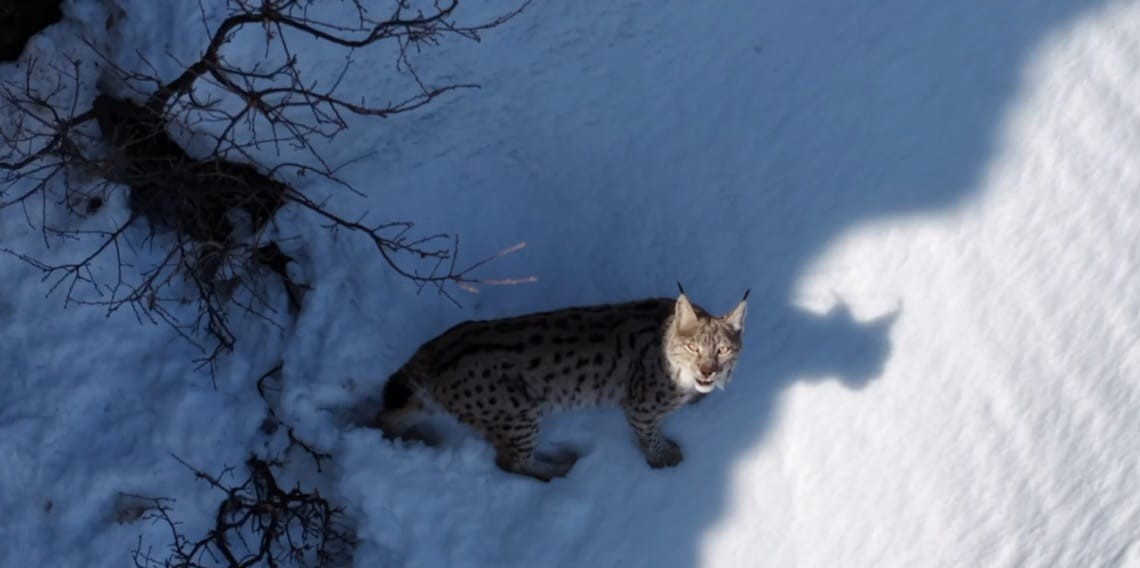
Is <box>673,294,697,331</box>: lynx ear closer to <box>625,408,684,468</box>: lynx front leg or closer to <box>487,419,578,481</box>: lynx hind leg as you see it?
<box>625,408,684,468</box>: lynx front leg

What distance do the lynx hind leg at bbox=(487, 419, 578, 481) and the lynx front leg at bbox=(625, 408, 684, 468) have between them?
17.1 inches

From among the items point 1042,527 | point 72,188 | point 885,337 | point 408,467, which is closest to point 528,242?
point 408,467

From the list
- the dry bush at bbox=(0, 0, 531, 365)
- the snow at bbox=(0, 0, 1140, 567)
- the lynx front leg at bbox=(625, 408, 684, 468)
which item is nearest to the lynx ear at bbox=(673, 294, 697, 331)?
the lynx front leg at bbox=(625, 408, 684, 468)

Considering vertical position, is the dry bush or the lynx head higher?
the dry bush

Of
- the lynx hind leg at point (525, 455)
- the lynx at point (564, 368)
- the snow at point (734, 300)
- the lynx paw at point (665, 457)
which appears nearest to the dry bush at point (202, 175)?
the snow at point (734, 300)

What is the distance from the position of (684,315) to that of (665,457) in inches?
40.2

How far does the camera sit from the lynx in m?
6.53

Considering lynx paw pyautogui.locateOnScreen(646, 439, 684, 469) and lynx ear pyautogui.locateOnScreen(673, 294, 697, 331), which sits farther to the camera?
lynx paw pyautogui.locateOnScreen(646, 439, 684, 469)

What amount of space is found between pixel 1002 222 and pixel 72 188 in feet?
17.8

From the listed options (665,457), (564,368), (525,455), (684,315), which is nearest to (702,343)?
(684,315)

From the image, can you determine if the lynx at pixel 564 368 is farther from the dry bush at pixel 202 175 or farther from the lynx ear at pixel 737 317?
the dry bush at pixel 202 175

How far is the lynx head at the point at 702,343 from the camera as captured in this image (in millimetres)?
6430

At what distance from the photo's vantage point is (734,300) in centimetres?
722

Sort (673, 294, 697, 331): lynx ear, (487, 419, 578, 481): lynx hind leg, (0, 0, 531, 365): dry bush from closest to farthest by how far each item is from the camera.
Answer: (673, 294, 697, 331): lynx ear < (487, 419, 578, 481): lynx hind leg < (0, 0, 531, 365): dry bush
